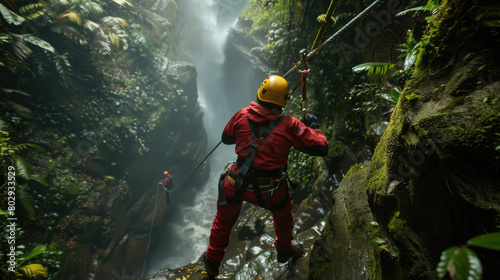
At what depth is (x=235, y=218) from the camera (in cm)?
295

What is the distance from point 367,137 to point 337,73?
211 centimetres

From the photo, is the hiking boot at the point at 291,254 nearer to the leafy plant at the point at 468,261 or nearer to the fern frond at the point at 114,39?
the leafy plant at the point at 468,261

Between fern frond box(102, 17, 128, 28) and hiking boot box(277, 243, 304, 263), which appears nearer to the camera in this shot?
hiking boot box(277, 243, 304, 263)

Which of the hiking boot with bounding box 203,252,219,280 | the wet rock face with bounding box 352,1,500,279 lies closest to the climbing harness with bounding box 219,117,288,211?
the hiking boot with bounding box 203,252,219,280

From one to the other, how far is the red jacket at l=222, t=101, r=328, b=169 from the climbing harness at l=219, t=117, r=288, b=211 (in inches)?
2.1

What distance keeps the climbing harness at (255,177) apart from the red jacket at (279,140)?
0.05 meters

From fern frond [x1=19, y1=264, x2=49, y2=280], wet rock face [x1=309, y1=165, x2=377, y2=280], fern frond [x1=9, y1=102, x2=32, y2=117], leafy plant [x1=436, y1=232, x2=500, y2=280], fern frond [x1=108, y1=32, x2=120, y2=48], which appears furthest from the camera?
fern frond [x1=108, y1=32, x2=120, y2=48]

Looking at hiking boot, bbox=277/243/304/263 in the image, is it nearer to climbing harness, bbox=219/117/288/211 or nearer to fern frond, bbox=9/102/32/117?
climbing harness, bbox=219/117/288/211

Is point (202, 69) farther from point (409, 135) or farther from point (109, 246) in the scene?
point (409, 135)

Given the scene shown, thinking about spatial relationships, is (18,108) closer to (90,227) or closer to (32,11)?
(32,11)

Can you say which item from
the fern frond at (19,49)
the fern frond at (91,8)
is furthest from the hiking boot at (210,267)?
the fern frond at (91,8)

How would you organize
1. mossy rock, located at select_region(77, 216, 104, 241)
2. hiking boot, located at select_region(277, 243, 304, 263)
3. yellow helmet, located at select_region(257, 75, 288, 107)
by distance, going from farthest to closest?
mossy rock, located at select_region(77, 216, 104, 241), hiking boot, located at select_region(277, 243, 304, 263), yellow helmet, located at select_region(257, 75, 288, 107)

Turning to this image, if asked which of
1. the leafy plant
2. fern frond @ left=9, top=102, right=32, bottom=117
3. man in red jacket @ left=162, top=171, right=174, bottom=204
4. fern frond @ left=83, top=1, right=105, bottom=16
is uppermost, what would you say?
fern frond @ left=83, top=1, right=105, bottom=16

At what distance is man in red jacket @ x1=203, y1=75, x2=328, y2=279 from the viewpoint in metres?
2.56
